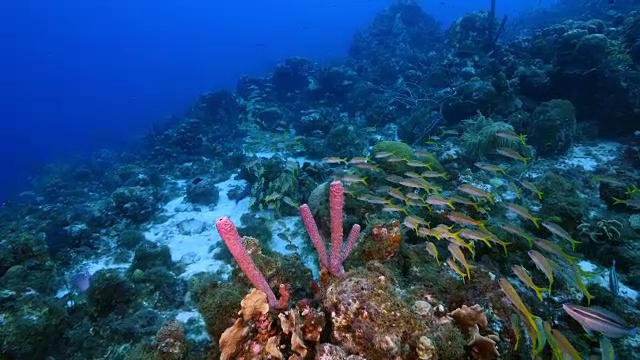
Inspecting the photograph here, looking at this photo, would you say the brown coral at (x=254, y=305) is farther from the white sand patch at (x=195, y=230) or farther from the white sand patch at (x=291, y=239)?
the white sand patch at (x=195, y=230)

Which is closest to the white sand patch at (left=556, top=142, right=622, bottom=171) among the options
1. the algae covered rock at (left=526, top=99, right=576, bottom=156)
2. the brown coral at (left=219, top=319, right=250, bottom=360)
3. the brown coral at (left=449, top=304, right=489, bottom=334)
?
the algae covered rock at (left=526, top=99, right=576, bottom=156)

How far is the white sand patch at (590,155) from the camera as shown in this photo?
8781 mm

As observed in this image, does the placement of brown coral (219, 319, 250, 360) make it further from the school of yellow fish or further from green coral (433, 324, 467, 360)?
the school of yellow fish

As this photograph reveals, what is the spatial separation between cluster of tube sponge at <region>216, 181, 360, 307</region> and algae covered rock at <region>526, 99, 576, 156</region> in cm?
840

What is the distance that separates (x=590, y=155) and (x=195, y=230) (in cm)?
1178

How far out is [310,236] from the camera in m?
3.56

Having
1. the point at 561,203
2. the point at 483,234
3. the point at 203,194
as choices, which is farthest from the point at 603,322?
the point at 203,194

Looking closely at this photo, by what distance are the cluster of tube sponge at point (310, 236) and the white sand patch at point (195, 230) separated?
455 cm

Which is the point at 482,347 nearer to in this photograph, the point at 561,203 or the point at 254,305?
the point at 254,305

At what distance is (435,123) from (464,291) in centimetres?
936

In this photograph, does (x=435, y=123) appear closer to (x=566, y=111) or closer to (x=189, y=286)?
(x=566, y=111)

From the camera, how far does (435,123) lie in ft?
40.1

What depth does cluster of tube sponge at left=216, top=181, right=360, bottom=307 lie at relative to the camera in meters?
2.76

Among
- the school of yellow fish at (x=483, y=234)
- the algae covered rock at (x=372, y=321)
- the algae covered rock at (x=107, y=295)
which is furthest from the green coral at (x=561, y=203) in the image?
the algae covered rock at (x=107, y=295)
